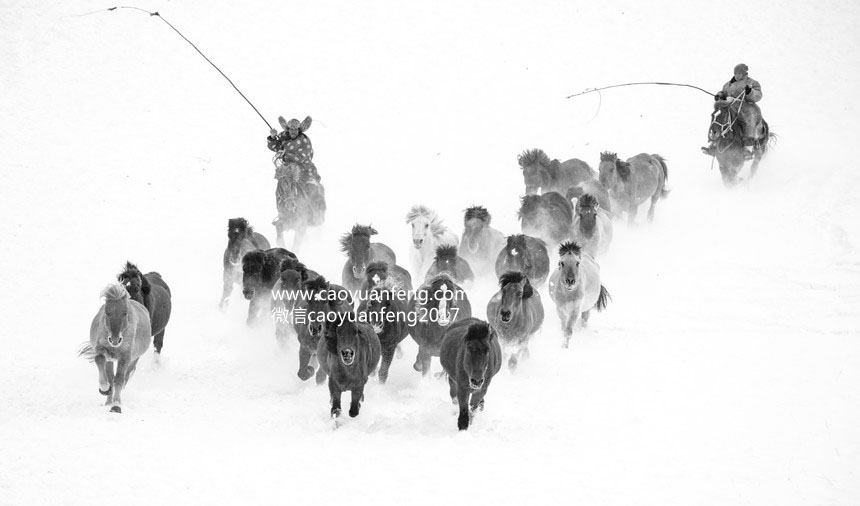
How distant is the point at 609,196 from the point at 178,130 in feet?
42.4

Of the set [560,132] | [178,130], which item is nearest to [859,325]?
[560,132]

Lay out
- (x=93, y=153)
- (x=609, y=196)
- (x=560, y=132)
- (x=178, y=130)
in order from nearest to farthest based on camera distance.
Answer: (x=609, y=196)
(x=93, y=153)
(x=178, y=130)
(x=560, y=132)

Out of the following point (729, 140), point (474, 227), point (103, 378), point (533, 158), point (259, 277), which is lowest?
point (103, 378)

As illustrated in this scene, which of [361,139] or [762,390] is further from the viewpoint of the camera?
[361,139]

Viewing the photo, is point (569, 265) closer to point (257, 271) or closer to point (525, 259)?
point (525, 259)

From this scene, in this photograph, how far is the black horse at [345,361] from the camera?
9469 mm

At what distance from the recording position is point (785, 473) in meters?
8.84

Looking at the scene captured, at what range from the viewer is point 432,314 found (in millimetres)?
11320

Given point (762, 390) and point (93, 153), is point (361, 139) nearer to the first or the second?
point (93, 153)

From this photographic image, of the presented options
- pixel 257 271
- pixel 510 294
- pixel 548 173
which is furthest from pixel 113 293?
pixel 548 173

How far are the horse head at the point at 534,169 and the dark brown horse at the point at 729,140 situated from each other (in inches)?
178

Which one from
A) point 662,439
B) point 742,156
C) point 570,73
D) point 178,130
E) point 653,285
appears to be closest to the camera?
point 662,439

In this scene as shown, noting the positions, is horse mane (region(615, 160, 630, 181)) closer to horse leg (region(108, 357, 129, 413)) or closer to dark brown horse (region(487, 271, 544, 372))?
dark brown horse (region(487, 271, 544, 372))

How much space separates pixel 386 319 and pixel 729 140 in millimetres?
12462
